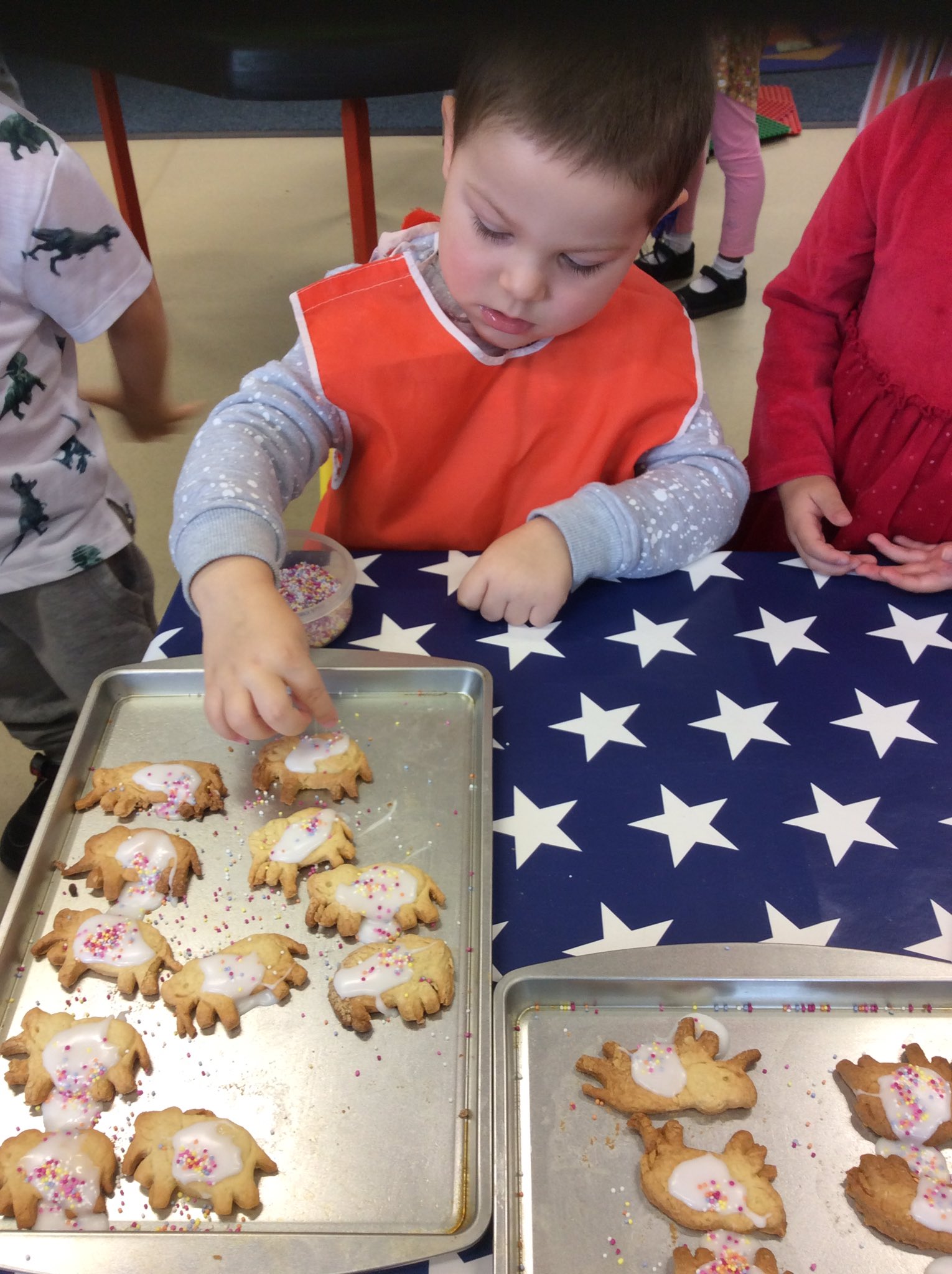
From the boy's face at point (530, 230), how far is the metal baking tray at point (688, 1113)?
0.51m

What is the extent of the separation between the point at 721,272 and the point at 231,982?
264 centimetres

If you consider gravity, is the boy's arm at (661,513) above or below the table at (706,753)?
above

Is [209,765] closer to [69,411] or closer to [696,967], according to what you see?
[696,967]

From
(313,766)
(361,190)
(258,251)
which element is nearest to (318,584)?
(313,766)

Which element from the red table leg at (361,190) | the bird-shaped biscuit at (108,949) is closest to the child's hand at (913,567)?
the bird-shaped biscuit at (108,949)

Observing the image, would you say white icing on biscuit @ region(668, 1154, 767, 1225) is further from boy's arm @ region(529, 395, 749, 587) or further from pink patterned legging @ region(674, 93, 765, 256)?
pink patterned legging @ region(674, 93, 765, 256)

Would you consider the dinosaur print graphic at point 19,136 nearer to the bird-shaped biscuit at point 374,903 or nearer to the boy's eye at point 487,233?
the boy's eye at point 487,233

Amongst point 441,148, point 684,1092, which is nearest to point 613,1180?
point 684,1092

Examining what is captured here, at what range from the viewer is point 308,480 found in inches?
38.2

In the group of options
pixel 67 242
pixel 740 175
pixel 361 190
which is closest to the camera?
pixel 67 242

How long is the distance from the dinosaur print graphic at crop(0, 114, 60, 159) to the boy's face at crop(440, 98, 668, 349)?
37 centimetres

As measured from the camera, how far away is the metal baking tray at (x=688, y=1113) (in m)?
0.49

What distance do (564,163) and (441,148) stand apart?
17cm

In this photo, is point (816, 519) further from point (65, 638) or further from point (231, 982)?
point (65, 638)
